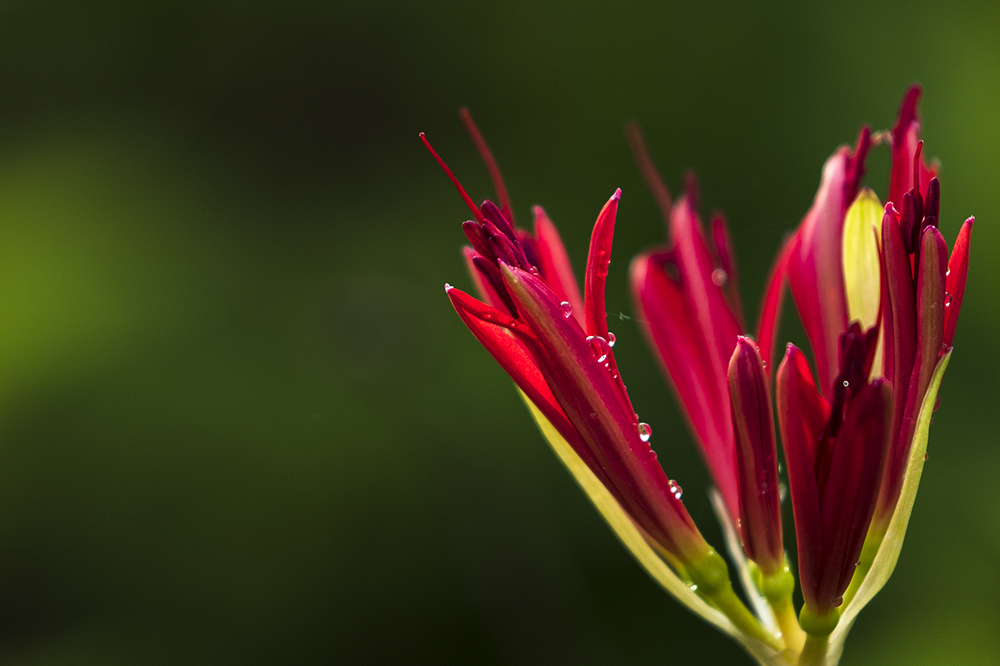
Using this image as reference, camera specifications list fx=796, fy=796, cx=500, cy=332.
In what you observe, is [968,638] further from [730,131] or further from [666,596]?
[730,131]

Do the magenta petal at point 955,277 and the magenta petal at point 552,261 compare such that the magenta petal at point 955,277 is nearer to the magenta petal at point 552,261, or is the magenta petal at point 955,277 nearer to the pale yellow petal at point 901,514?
the pale yellow petal at point 901,514

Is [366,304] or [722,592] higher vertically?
[366,304]

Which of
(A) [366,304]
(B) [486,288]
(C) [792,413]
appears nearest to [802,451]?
(C) [792,413]

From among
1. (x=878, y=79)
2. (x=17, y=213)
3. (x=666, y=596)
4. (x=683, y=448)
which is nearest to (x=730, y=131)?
(x=878, y=79)

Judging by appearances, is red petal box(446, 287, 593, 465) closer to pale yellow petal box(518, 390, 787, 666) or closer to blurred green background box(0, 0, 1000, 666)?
pale yellow petal box(518, 390, 787, 666)

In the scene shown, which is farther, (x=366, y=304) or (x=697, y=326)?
(x=366, y=304)

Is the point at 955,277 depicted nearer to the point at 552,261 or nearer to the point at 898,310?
the point at 898,310
